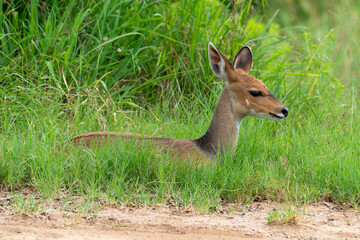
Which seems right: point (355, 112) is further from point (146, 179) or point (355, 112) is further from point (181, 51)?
point (146, 179)

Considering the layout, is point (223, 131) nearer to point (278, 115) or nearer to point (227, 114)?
point (227, 114)

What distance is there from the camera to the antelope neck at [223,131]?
5109mm

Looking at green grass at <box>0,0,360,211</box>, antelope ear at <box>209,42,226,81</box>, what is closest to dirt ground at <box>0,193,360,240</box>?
green grass at <box>0,0,360,211</box>

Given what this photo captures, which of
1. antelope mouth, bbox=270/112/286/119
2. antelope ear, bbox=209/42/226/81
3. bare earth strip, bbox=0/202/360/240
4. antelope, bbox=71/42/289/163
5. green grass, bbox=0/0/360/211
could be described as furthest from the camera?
antelope ear, bbox=209/42/226/81

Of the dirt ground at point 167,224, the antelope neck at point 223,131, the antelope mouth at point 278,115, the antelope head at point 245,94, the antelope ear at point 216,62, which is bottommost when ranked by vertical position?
the dirt ground at point 167,224

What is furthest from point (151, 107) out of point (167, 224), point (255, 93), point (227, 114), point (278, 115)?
point (167, 224)

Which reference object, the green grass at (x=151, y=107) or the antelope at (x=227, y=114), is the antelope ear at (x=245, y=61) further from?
the green grass at (x=151, y=107)

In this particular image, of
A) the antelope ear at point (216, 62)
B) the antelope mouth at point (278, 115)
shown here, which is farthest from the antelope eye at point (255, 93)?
the antelope ear at point (216, 62)

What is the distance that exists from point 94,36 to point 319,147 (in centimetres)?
276

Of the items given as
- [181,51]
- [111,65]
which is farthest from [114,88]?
[181,51]

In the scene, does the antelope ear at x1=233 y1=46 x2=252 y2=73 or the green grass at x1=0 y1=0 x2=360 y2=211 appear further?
the antelope ear at x1=233 y1=46 x2=252 y2=73

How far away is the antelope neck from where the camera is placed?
511cm

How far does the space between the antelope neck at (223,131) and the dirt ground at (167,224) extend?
801mm

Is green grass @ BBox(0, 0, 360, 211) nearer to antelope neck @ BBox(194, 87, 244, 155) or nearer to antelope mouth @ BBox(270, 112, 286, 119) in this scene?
antelope neck @ BBox(194, 87, 244, 155)
